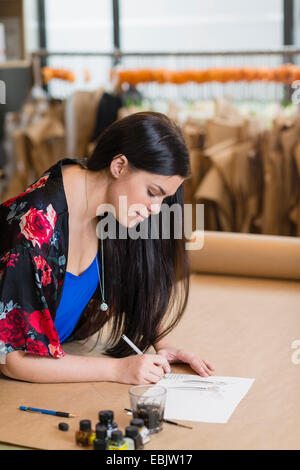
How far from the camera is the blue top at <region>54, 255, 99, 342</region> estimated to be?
5.87 ft

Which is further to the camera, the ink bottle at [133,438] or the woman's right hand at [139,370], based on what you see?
the woman's right hand at [139,370]

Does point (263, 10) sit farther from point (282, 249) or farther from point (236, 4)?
point (282, 249)

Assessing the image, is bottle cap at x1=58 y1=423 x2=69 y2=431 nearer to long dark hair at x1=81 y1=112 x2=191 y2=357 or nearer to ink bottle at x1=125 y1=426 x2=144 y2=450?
ink bottle at x1=125 y1=426 x2=144 y2=450

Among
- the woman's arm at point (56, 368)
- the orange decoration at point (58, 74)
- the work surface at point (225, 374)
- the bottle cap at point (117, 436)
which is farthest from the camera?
the orange decoration at point (58, 74)

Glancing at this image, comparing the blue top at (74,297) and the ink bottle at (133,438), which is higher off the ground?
the blue top at (74,297)

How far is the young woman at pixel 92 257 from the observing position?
1.60m

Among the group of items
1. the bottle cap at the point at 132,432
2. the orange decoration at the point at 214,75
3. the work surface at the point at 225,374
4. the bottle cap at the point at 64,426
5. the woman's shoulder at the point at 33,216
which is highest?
the orange decoration at the point at 214,75

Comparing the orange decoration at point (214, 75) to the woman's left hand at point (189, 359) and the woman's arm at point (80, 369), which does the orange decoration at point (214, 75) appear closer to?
the woman's left hand at point (189, 359)

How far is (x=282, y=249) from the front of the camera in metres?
2.72

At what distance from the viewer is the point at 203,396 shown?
1613mm

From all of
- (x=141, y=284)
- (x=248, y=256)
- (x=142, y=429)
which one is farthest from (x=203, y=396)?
(x=248, y=256)

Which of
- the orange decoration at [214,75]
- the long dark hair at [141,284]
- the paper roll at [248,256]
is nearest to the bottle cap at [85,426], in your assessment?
the long dark hair at [141,284]

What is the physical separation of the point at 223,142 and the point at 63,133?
115 centimetres
